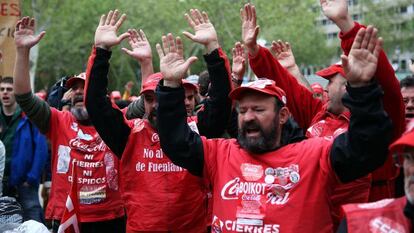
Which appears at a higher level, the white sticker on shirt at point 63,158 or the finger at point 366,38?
the finger at point 366,38

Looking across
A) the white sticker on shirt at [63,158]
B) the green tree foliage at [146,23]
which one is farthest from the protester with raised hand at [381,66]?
the green tree foliage at [146,23]

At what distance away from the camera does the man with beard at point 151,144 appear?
4941 millimetres

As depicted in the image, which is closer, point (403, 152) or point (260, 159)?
point (403, 152)

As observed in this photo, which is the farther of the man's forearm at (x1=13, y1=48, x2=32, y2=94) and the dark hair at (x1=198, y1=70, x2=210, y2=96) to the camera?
the dark hair at (x1=198, y1=70, x2=210, y2=96)

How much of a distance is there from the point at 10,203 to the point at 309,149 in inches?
66.2

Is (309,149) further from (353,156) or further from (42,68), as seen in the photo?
(42,68)

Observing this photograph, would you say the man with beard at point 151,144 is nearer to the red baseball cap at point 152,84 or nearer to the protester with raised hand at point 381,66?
the red baseball cap at point 152,84

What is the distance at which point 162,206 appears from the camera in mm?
5129

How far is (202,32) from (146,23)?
102 ft

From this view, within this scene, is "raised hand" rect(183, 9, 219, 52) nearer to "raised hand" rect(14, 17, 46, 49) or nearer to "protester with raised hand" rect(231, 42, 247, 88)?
"protester with raised hand" rect(231, 42, 247, 88)

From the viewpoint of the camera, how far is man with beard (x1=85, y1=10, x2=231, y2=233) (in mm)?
4941

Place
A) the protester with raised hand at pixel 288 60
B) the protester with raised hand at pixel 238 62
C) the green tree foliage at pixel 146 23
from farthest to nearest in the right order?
1. the green tree foliage at pixel 146 23
2. the protester with raised hand at pixel 288 60
3. the protester with raised hand at pixel 238 62

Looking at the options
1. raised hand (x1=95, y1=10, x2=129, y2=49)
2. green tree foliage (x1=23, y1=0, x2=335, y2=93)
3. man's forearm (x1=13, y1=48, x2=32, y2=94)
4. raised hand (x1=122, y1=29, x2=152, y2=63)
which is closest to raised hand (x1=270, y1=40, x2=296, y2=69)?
raised hand (x1=122, y1=29, x2=152, y2=63)

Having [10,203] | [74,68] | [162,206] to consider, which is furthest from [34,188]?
[74,68]
